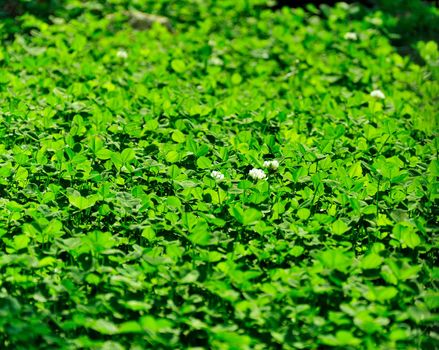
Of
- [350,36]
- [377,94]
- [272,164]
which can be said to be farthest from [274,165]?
[350,36]

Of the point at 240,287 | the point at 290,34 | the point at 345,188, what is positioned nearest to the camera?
the point at 240,287

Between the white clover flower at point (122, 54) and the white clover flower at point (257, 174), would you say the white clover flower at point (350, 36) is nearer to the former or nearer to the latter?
the white clover flower at point (122, 54)

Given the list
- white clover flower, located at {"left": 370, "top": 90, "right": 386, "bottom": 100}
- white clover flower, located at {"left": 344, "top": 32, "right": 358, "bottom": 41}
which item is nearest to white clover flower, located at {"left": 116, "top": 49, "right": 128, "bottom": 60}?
white clover flower, located at {"left": 370, "top": 90, "right": 386, "bottom": 100}

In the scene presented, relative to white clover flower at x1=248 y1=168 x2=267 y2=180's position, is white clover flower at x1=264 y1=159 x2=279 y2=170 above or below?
above

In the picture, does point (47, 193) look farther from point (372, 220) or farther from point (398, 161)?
point (398, 161)

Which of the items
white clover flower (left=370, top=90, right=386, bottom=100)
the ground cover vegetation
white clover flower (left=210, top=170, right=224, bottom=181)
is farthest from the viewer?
white clover flower (left=370, top=90, right=386, bottom=100)

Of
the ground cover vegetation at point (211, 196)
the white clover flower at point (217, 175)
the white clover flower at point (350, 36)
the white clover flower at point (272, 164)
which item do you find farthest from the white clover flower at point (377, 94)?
the white clover flower at point (217, 175)

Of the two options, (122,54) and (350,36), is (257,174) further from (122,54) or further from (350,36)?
(350,36)

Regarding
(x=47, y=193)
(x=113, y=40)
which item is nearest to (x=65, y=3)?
(x=113, y=40)

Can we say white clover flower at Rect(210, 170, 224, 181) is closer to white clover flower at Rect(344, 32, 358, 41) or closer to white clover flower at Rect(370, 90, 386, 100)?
white clover flower at Rect(370, 90, 386, 100)
